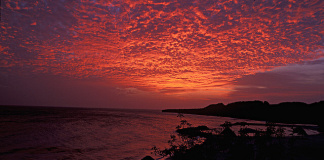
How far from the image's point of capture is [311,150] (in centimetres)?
1469

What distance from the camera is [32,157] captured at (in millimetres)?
19734

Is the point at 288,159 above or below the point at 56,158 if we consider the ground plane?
above

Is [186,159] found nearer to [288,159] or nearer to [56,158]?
[288,159]

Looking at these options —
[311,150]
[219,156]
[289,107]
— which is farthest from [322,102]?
[219,156]

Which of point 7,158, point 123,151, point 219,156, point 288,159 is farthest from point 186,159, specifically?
point 7,158

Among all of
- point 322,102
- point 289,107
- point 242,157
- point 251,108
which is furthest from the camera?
point 251,108

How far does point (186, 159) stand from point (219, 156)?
4.58m

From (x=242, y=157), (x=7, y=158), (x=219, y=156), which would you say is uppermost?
(x=242, y=157)

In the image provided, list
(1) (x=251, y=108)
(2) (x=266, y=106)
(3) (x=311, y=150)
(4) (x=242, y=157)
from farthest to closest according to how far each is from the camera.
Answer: (1) (x=251, y=108)
(2) (x=266, y=106)
(3) (x=311, y=150)
(4) (x=242, y=157)

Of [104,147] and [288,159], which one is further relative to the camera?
[104,147]

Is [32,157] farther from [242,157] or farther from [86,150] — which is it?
[242,157]

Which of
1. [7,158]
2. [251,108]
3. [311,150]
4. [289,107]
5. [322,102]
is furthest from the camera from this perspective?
[251,108]

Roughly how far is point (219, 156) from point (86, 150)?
1774 centimetres

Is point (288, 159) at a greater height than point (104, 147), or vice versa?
point (288, 159)
